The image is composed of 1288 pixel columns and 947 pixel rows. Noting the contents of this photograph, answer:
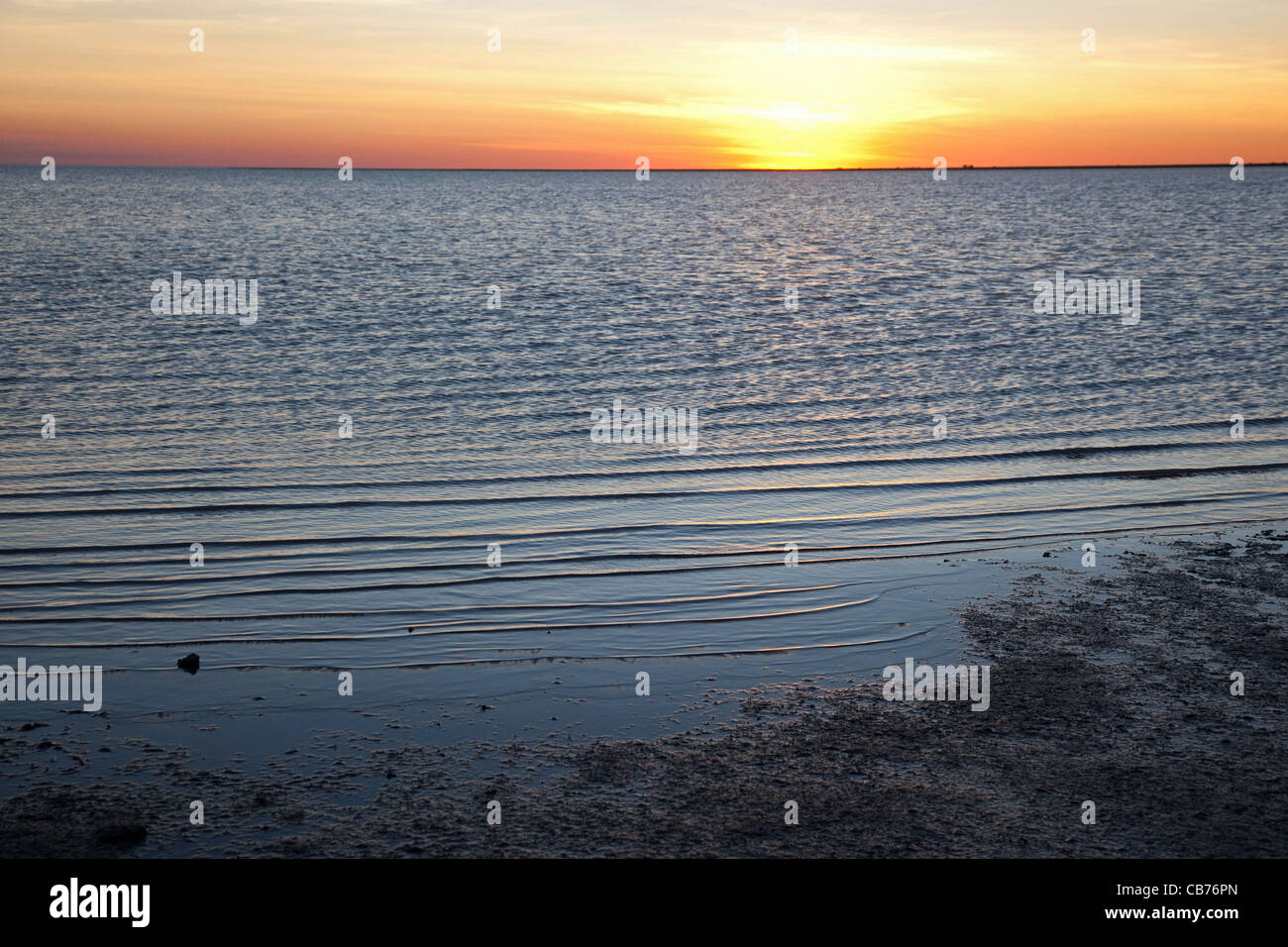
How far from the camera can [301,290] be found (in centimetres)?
4178

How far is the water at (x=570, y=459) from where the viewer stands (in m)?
11.2

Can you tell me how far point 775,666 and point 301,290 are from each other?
3617cm

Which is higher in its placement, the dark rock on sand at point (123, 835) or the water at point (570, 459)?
the water at point (570, 459)

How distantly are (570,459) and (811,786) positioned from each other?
36.0 ft

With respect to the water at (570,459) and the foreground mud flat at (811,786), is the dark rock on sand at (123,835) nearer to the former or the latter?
the foreground mud flat at (811,786)

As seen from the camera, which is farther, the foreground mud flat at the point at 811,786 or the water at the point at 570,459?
the water at the point at 570,459

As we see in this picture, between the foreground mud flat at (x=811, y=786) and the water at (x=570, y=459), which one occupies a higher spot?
the water at (x=570, y=459)

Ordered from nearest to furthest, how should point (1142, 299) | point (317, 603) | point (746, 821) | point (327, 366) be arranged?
point (746, 821), point (317, 603), point (327, 366), point (1142, 299)

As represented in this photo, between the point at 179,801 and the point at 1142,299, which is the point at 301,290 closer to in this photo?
the point at 1142,299

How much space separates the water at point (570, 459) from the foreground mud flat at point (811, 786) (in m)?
1.62

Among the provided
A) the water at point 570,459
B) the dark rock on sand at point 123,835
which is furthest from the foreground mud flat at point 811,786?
the water at point 570,459

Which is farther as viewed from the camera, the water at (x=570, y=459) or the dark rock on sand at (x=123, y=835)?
the water at (x=570, y=459)

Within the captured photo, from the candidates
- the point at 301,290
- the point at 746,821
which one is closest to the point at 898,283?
the point at 301,290

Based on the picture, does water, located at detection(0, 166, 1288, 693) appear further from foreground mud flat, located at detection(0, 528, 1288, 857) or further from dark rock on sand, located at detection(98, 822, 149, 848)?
dark rock on sand, located at detection(98, 822, 149, 848)
